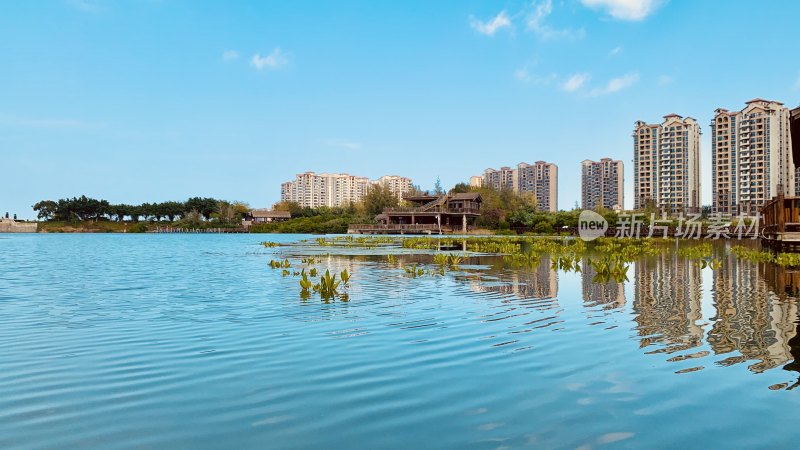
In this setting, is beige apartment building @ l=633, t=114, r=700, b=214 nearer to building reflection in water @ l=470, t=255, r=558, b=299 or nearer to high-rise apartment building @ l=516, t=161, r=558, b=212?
high-rise apartment building @ l=516, t=161, r=558, b=212

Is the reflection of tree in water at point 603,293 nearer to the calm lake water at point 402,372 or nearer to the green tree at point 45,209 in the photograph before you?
the calm lake water at point 402,372

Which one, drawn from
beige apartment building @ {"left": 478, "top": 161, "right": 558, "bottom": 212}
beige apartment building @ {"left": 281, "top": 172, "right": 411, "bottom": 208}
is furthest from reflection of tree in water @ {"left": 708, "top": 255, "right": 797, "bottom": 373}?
beige apartment building @ {"left": 281, "top": 172, "right": 411, "bottom": 208}

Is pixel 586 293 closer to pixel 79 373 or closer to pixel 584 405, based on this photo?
pixel 584 405

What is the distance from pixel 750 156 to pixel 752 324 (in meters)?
107

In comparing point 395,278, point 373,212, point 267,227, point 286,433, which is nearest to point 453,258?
point 395,278

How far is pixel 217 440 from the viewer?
348 cm

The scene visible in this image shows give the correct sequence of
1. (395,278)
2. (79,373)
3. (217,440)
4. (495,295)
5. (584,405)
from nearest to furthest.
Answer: (217,440)
(584,405)
(79,373)
(495,295)
(395,278)

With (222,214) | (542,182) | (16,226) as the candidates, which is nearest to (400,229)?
(222,214)

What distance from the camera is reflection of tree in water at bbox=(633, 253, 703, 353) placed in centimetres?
675

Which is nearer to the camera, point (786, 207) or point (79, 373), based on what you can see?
point (79, 373)

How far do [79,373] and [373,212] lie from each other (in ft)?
293

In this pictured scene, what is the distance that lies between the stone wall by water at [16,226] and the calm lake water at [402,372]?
123 meters

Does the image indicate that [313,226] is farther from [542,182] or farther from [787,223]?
[787,223]

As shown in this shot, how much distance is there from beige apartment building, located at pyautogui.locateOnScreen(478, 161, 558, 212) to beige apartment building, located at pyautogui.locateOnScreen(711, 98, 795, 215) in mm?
40298
